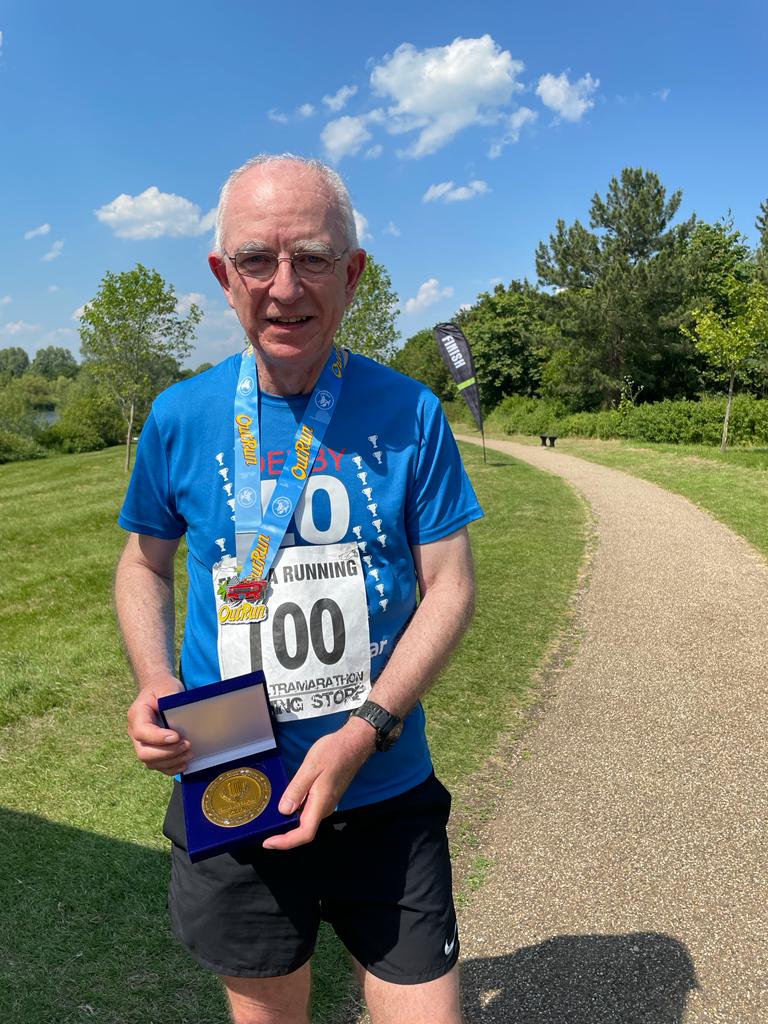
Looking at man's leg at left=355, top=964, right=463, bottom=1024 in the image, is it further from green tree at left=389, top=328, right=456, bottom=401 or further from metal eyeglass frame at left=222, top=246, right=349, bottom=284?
green tree at left=389, top=328, right=456, bottom=401

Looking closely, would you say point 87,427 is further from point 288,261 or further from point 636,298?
point 288,261

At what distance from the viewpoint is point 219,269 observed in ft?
5.49

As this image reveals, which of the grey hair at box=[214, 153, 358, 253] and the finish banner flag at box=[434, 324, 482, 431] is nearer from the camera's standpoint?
the grey hair at box=[214, 153, 358, 253]

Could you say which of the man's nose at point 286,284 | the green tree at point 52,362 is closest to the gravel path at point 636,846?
the man's nose at point 286,284

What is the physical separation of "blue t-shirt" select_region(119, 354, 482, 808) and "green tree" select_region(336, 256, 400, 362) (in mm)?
24966

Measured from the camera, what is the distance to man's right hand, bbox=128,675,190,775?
142 cm

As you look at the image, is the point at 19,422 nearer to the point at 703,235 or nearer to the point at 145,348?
the point at 145,348

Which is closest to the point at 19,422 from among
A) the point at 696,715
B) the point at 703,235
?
the point at 703,235

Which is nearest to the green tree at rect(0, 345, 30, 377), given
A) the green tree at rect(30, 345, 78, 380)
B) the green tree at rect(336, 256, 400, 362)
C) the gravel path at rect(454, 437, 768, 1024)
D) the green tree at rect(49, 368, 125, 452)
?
the green tree at rect(30, 345, 78, 380)

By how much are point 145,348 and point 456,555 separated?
73.9ft

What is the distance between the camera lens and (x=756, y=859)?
345 centimetres

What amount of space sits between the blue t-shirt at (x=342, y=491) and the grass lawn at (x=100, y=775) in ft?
5.61

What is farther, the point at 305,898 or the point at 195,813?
the point at 305,898

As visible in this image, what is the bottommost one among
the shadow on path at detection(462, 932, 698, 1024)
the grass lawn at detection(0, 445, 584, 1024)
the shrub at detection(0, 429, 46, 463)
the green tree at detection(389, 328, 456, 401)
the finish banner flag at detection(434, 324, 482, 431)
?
the grass lawn at detection(0, 445, 584, 1024)
